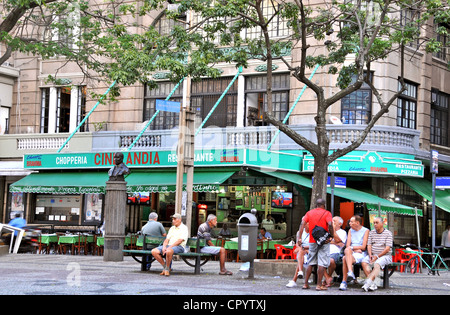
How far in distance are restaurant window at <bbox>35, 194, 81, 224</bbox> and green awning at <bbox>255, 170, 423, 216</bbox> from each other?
9.45 meters

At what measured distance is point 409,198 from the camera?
26.3m

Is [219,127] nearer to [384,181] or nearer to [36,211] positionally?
[384,181]

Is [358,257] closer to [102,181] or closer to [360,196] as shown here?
[360,196]

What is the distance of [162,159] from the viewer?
82.9ft

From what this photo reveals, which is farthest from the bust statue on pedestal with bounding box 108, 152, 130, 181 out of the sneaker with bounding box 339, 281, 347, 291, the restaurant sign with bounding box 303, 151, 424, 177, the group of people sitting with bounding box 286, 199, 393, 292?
the restaurant sign with bounding box 303, 151, 424, 177

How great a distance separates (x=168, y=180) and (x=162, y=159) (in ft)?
3.16

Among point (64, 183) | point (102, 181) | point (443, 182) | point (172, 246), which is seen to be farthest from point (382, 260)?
point (64, 183)

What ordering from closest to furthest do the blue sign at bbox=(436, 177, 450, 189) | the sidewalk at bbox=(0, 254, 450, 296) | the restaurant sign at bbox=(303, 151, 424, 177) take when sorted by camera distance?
the sidewalk at bbox=(0, 254, 450, 296) → the blue sign at bbox=(436, 177, 450, 189) → the restaurant sign at bbox=(303, 151, 424, 177)

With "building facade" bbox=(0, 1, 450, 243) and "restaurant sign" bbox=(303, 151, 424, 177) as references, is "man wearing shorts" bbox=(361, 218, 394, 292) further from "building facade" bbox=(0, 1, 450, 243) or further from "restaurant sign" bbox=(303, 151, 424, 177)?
"restaurant sign" bbox=(303, 151, 424, 177)

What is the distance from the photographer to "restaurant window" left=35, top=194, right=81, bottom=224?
96.3ft

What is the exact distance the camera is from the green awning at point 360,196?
72.2 ft

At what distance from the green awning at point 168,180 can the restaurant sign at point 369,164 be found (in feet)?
9.70

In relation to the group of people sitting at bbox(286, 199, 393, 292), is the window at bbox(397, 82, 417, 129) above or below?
above

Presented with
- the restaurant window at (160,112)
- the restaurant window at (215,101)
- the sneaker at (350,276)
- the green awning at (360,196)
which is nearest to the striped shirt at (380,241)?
the sneaker at (350,276)
